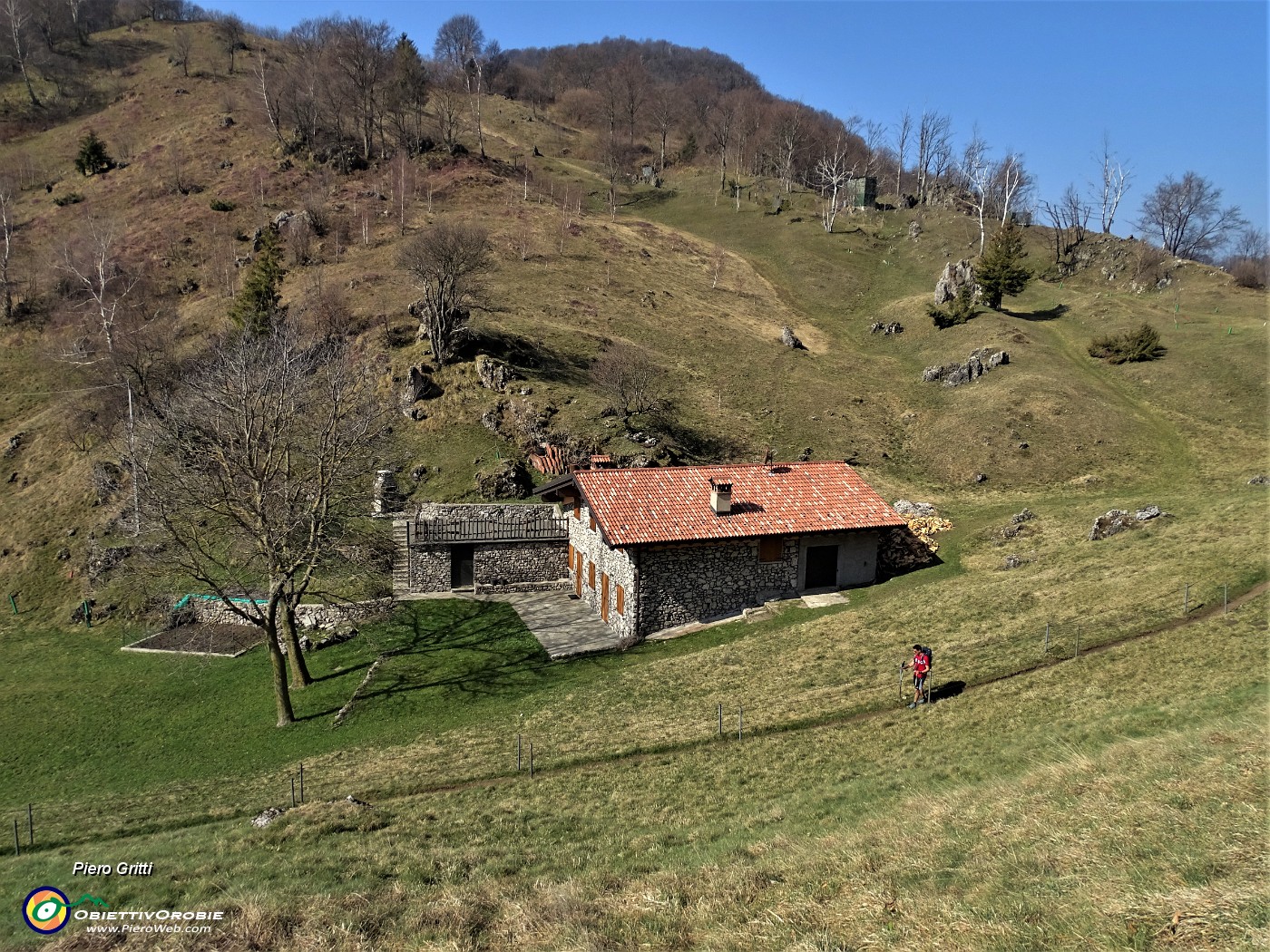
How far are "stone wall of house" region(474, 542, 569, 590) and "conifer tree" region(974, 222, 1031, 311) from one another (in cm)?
5518

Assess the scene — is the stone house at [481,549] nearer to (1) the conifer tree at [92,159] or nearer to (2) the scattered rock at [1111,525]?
(2) the scattered rock at [1111,525]

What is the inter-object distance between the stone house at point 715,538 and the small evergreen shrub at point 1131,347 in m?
38.4

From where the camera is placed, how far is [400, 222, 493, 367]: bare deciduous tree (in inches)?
2047

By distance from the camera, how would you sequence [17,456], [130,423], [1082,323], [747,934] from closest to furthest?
[747,934] < [130,423] < [17,456] < [1082,323]

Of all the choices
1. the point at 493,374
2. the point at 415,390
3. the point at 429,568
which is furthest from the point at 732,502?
the point at 415,390

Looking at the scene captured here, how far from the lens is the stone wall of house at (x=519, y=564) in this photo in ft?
119

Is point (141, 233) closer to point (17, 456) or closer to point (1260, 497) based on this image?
point (17, 456)

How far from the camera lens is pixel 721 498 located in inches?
1203

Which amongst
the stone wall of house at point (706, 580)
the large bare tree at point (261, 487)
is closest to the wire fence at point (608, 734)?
the large bare tree at point (261, 487)

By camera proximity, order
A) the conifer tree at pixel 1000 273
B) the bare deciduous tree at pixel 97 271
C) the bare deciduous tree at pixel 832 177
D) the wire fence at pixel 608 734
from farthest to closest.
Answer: the bare deciduous tree at pixel 832 177 → the conifer tree at pixel 1000 273 → the bare deciduous tree at pixel 97 271 → the wire fence at pixel 608 734

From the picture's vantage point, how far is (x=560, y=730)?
20.4 metres

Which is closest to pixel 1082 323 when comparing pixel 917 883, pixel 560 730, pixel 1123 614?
pixel 1123 614

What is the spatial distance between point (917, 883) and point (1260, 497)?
3115 centimetres

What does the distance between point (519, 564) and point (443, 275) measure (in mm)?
26175
